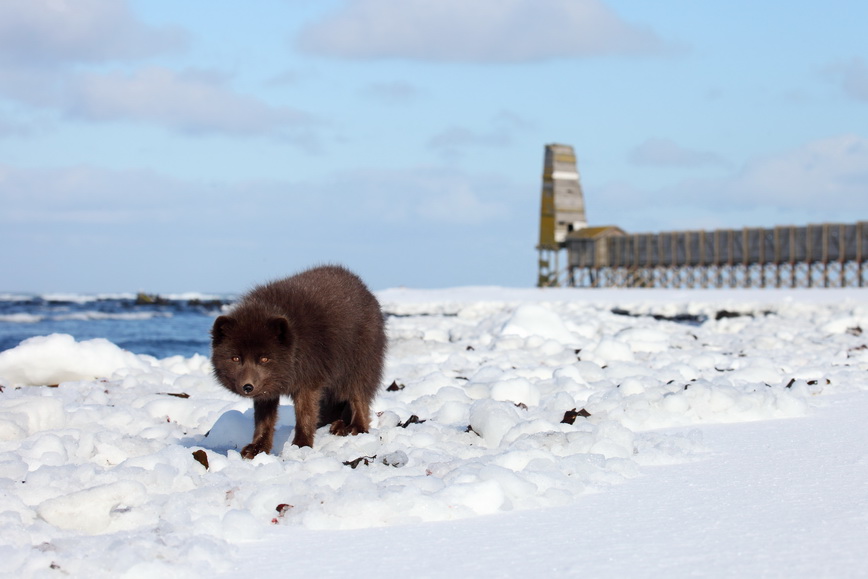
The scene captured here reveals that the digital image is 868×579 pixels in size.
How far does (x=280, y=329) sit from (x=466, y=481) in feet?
4.23

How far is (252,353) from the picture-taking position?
162 inches

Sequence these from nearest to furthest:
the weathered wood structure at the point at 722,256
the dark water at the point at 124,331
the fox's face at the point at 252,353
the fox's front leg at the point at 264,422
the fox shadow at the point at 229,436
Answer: the fox's face at the point at 252,353, the fox's front leg at the point at 264,422, the fox shadow at the point at 229,436, the dark water at the point at 124,331, the weathered wood structure at the point at 722,256

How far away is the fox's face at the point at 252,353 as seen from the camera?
409 centimetres

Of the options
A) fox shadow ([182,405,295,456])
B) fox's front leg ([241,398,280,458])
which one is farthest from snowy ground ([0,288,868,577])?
fox's front leg ([241,398,280,458])

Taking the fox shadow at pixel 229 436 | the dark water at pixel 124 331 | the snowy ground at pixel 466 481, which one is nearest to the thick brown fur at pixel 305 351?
the snowy ground at pixel 466 481

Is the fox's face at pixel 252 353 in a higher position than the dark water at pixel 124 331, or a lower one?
higher

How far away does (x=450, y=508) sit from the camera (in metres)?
3.10

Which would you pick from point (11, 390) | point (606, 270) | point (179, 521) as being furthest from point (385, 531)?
point (606, 270)

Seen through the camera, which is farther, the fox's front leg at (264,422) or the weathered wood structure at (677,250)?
the weathered wood structure at (677,250)

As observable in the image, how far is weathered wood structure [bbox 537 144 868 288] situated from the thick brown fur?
34.0 m

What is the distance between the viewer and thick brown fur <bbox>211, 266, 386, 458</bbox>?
13.5 feet

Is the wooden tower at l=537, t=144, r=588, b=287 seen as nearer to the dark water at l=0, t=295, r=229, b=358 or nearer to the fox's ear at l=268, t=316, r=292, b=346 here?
the dark water at l=0, t=295, r=229, b=358

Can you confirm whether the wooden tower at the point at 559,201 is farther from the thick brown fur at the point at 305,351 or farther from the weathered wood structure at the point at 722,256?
the thick brown fur at the point at 305,351

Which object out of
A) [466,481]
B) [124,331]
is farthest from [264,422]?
[124,331]
